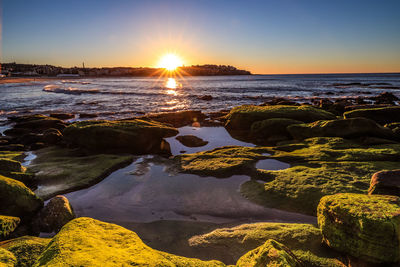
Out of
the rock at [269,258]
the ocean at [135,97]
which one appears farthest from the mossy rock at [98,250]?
the ocean at [135,97]

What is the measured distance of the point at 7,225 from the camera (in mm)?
4023

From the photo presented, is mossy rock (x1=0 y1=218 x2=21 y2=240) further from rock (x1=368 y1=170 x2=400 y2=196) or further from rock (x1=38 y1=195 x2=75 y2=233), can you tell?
rock (x1=368 y1=170 x2=400 y2=196)

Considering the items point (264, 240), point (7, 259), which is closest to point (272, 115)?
point (264, 240)

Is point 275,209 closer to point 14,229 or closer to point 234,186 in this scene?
point 234,186

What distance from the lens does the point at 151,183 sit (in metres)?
6.76

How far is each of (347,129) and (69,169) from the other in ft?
34.8

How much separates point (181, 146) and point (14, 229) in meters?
6.79

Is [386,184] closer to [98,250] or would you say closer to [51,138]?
[98,250]

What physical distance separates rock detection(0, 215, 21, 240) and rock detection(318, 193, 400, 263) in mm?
5399

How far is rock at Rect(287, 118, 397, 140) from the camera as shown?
30.1 ft

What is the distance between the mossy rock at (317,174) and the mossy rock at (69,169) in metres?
4.50

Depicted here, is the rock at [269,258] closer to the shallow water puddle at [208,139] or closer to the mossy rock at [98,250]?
the mossy rock at [98,250]

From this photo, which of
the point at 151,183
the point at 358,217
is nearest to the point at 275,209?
the point at 358,217

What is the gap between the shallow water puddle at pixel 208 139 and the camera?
33.0 feet
